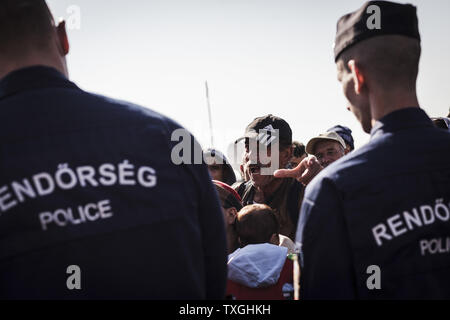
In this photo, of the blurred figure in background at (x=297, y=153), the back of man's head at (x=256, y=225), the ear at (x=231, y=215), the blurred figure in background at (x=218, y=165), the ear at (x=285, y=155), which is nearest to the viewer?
the back of man's head at (x=256, y=225)

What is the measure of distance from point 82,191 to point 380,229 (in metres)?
1.05

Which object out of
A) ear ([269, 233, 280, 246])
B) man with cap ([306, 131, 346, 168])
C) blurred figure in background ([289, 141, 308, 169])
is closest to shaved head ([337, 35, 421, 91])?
ear ([269, 233, 280, 246])

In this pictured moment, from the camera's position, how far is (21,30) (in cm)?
163

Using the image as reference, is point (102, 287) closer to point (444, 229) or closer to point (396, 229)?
point (396, 229)

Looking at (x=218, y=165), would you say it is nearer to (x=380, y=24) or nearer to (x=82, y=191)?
(x=380, y=24)

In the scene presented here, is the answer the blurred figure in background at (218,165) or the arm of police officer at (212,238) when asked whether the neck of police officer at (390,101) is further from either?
the blurred figure in background at (218,165)

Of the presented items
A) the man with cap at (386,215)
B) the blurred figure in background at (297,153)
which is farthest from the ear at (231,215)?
the blurred figure in background at (297,153)

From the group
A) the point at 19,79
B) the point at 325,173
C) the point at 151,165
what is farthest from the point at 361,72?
the point at 19,79

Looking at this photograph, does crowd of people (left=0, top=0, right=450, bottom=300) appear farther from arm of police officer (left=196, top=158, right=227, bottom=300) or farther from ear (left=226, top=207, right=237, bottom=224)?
ear (left=226, top=207, right=237, bottom=224)

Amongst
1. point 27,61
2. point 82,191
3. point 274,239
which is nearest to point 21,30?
point 27,61

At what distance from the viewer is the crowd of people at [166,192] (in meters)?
1.39

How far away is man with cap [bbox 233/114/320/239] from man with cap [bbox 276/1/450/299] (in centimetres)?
211

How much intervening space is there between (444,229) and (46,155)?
141 cm

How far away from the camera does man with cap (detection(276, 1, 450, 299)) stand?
1577 mm
